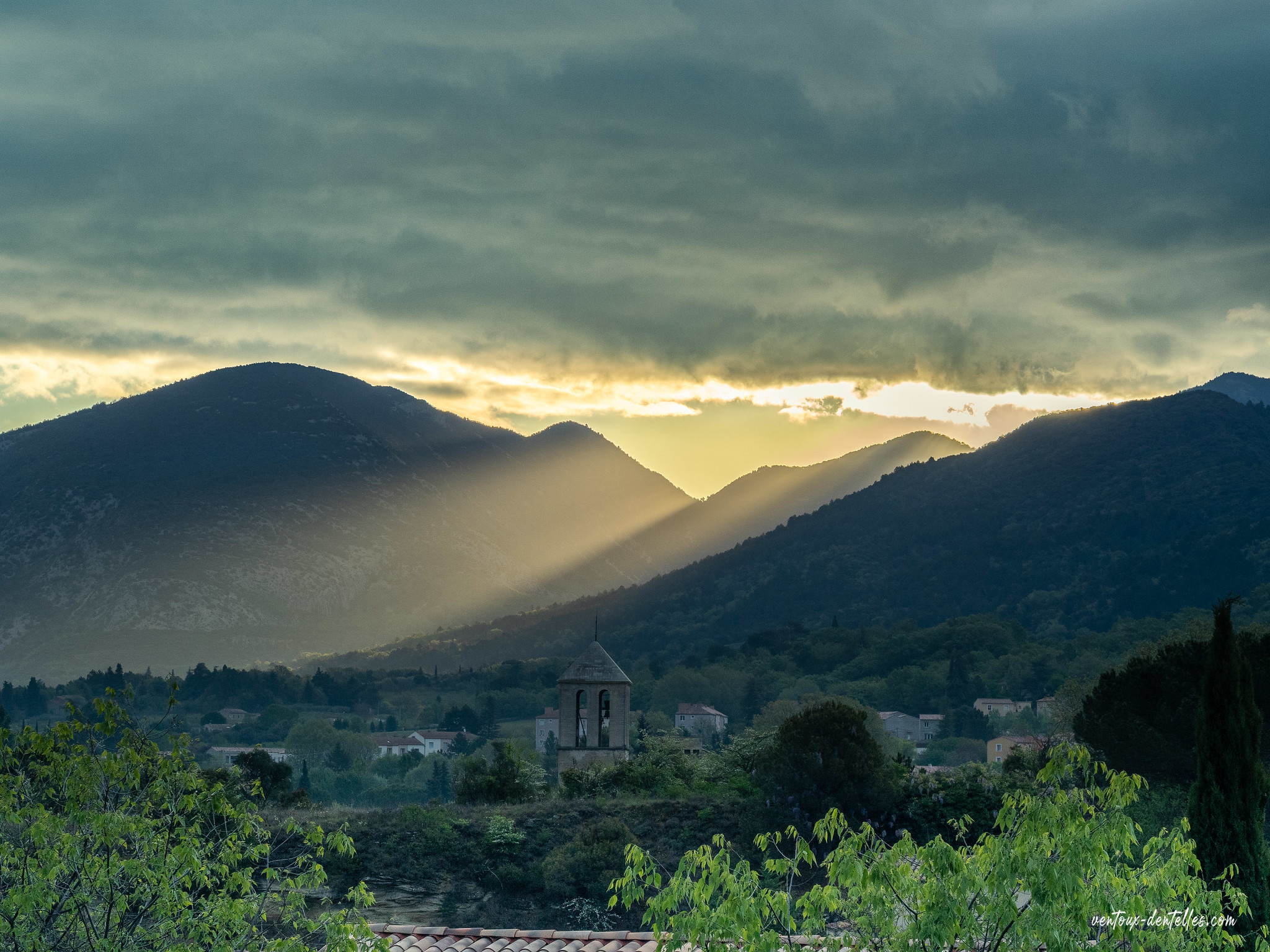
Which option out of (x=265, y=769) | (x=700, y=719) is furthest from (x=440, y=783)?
(x=265, y=769)

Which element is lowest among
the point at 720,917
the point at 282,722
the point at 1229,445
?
the point at 282,722

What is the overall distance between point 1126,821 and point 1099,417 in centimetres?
17421

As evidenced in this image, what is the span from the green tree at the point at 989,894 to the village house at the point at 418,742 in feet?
363

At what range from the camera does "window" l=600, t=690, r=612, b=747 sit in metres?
41.1

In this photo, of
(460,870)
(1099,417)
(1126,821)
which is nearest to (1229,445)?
(1099,417)

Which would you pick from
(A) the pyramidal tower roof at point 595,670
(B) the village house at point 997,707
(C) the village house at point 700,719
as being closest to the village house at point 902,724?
(B) the village house at point 997,707

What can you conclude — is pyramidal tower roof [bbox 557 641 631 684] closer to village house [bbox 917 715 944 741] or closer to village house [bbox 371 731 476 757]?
village house [bbox 917 715 944 741]

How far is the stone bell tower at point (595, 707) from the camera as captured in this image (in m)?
40.7

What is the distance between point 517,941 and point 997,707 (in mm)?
99569

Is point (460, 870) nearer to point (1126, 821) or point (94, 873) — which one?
point (94, 873)

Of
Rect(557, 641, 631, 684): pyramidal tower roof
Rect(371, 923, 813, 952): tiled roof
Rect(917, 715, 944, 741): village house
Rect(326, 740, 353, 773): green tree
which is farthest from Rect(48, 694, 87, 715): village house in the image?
Rect(371, 923, 813, 952): tiled roof

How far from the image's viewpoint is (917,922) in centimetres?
915

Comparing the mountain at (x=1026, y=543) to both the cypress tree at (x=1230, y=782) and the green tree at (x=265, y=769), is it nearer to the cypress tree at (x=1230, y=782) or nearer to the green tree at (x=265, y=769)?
the green tree at (x=265, y=769)

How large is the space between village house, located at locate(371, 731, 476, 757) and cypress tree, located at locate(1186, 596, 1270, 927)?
105 metres
